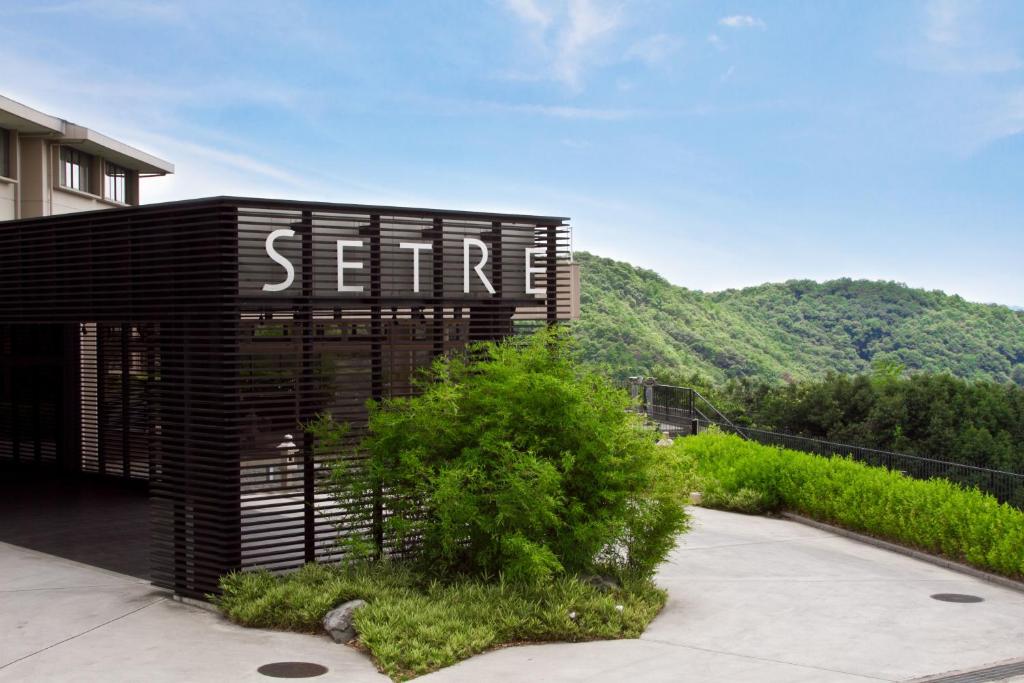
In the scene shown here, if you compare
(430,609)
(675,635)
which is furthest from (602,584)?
(430,609)

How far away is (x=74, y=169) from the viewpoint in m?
28.5

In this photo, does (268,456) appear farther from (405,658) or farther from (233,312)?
(405,658)

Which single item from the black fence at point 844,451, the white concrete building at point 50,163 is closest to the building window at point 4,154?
the white concrete building at point 50,163

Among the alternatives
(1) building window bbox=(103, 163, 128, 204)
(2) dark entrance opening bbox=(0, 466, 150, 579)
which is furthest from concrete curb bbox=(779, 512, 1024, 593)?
(1) building window bbox=(103, 163, 128, 204)

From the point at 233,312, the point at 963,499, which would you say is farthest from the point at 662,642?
the point at 963,499

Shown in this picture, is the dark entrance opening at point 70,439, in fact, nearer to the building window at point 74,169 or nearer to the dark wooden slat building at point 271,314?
the dark wooden slat building at point 271,314

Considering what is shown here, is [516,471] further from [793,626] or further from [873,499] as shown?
[873,499]

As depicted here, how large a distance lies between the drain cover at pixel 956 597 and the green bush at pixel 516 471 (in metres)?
3.80

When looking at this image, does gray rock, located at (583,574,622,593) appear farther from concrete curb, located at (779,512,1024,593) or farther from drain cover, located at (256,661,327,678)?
concrete curb, located at (779,512,1024,593)

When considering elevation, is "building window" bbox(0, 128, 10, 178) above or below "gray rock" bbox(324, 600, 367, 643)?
above

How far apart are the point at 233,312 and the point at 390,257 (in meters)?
2.18

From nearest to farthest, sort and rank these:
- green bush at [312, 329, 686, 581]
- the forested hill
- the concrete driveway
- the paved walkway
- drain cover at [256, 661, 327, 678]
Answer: drain cover at [256, 661, 327, 678], the paved walkway, the concrete driveway, green bush at [312, 329, 686, 581], the forested hill

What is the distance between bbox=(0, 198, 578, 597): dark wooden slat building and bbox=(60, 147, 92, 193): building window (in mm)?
13851

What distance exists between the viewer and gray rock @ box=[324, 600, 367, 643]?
11328 millimetres
